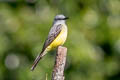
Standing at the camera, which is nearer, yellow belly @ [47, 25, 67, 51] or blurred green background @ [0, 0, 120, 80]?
yellow belly @ [47, 25, 67, 51]

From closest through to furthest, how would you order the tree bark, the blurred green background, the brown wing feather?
1. the tree bark
2. the brown wing feather
3. the blurred green background

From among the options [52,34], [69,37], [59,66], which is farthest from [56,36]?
[59,66]

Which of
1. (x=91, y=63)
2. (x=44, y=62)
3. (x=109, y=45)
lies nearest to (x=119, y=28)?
(x=109, y=45)

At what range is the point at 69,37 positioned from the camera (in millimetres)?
8969

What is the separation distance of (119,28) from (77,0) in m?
0.98

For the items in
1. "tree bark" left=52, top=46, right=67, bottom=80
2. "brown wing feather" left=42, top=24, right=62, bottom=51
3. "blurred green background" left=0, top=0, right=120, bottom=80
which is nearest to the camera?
"tree bark" left=52, top=46, right=67, bottom=80

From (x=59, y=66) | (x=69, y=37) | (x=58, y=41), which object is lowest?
(x=69, y=37)

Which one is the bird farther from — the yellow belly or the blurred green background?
the blurred green background

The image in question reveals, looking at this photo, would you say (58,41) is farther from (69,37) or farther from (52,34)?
(69,37)

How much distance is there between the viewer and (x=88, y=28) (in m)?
9.84

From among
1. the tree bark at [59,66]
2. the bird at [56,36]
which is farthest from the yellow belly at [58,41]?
the tree bark at [59,66]

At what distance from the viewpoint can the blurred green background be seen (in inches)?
356

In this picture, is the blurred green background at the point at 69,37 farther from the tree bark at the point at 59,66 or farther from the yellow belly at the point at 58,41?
the tree bark at the point at 59,66

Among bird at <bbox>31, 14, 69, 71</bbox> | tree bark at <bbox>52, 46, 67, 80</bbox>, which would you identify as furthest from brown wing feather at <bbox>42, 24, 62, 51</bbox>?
tree bark at <bbox>52, 46, 67, 80</bbox>
